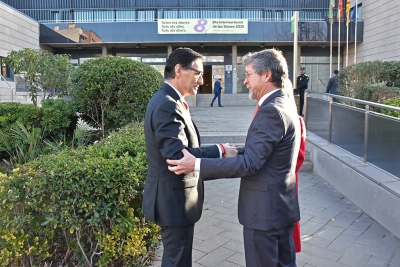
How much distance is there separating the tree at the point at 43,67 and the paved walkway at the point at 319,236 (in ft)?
14.3

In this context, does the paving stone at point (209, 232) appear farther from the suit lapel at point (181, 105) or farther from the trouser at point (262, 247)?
the suit lapel at point (181, 105)

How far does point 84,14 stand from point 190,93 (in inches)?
1068

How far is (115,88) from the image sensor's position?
6.37m

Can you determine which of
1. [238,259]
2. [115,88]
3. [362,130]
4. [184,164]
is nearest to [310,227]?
[238,259]

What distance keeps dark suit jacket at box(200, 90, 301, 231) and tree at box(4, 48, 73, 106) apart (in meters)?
6.12

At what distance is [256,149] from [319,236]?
7.69 feet

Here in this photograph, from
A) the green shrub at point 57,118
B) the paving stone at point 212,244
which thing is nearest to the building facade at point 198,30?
the green shrub at point 57,118

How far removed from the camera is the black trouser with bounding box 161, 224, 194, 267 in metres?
2.40

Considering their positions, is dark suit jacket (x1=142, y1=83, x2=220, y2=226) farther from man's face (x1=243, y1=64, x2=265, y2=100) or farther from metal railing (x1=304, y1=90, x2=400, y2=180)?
metal railing (x1=304, y1=90, x2=400, y2=180)

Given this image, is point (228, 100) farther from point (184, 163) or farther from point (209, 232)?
point (184, 163)

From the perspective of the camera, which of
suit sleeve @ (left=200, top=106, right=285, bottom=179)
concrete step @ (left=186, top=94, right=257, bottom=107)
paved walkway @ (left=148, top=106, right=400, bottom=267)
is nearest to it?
suit sleeve @ (left=200, top=106, right=285, bottom=179)

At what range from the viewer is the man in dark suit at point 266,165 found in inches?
83.0

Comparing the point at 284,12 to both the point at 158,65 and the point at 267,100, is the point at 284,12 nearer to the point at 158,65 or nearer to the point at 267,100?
the point at 158,65

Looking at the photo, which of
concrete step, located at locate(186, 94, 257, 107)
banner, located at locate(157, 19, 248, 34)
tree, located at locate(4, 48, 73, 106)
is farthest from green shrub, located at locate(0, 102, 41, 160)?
banner, located at locate(157, 19, 248, 34)
